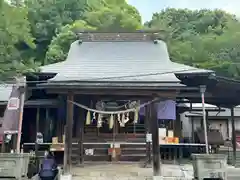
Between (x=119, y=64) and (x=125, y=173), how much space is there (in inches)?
184

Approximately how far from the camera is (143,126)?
13945mm

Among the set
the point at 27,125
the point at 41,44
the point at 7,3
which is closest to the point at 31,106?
the point at 27,125

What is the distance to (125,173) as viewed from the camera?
1059 centimetres

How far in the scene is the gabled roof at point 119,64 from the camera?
36.0ft

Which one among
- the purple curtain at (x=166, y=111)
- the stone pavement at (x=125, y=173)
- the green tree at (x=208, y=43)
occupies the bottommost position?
the stone pavement at (x=125, y=173)

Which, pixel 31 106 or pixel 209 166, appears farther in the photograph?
pixel 31 106

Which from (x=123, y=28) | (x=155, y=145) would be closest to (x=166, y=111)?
(x=155, y=145)

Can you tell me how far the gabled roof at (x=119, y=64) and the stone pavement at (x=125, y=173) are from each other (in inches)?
121

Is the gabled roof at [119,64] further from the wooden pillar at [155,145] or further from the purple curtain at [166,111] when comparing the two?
the purple curtain at [166,111]

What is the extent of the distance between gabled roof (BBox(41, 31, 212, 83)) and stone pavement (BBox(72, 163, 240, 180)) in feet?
10.0

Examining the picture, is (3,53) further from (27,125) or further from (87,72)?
(27,125)

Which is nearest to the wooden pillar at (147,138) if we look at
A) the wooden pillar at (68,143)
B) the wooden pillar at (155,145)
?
the wooden pillar at (155,145)

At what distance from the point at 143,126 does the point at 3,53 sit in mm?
6807

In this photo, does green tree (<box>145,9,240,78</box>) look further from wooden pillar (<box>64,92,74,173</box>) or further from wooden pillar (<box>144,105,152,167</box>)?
wooden pillar (<box>64,92,74,173</box>)
